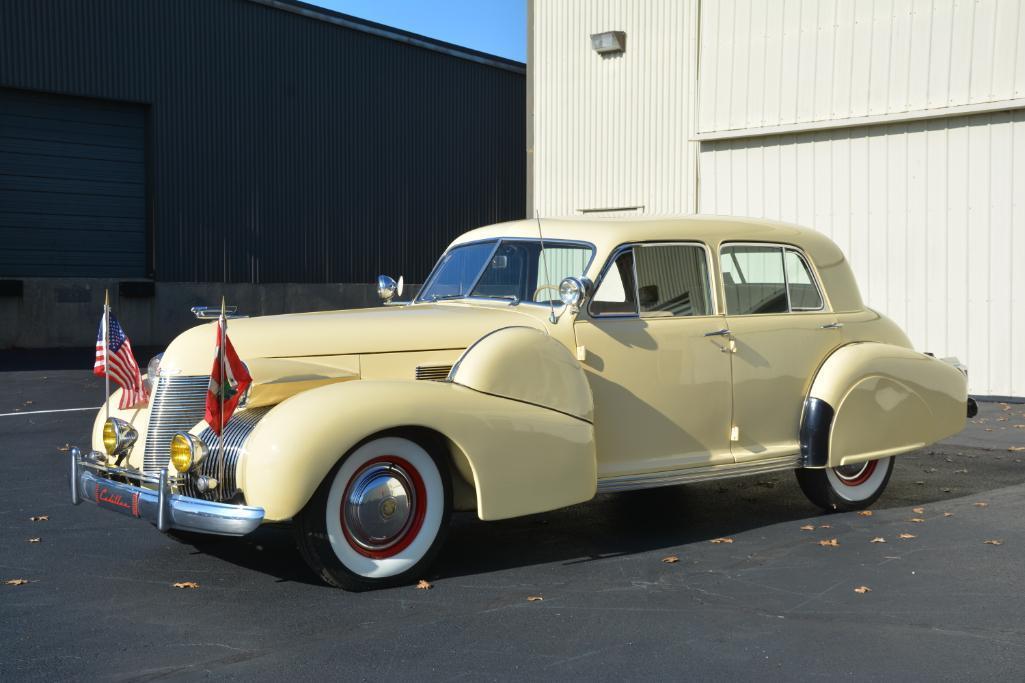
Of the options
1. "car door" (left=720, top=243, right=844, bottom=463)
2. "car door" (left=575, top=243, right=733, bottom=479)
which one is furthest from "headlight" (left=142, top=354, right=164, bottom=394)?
"car door" (left=720, top=243, right=844, bottom=463)

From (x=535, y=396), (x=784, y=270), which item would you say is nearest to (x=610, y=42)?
(x=784, y=270)

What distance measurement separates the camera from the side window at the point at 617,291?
6434mm

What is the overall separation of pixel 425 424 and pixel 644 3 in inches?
502

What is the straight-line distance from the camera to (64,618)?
492cm

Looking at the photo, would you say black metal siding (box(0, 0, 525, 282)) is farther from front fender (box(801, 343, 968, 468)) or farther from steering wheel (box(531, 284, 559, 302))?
front fender (box(801, 343, 968, 468))

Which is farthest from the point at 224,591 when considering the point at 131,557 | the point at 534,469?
the point at 534,469

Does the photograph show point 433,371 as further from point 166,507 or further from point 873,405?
point 873,405

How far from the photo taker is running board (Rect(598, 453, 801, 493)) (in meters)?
6.32

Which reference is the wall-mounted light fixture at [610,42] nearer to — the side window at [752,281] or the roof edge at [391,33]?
Result: the side window at [752,281]

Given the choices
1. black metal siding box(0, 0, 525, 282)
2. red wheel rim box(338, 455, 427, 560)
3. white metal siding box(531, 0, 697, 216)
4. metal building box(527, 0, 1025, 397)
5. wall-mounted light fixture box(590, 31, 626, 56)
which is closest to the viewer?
red wheel rim box(338, 455, 427, 560)

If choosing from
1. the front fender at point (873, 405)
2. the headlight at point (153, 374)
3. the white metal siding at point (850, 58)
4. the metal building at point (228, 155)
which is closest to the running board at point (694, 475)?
the front fender at point (873, 405)

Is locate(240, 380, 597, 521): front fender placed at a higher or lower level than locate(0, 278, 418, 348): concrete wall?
lower

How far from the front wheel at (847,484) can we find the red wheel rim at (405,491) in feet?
9.90

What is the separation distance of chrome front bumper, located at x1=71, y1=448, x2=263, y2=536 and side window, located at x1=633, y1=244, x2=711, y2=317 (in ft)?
8.85
